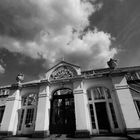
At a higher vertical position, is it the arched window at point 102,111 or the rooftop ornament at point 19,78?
the rooftop ornament at point 19,78

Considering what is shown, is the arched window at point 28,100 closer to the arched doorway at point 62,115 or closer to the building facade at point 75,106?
the building facade at point 75,106

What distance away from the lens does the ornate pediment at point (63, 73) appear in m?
9.01

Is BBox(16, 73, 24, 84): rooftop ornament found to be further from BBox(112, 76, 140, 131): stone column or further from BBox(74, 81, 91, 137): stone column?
BBox(112, 76, 140, 131): stone column

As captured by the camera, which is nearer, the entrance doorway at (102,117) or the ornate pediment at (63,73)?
the entrance doorway at (102,117)

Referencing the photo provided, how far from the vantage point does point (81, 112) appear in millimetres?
7199

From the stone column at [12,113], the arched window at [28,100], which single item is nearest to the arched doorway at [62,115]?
the arched window at [28,100]

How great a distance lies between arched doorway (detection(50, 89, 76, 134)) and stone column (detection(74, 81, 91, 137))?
0.94 metres

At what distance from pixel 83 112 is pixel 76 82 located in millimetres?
2328

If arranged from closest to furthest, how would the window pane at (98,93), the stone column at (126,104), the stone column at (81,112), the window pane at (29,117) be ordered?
the stone column at (126,104), the stone column at (81,112), the window pane at (98,93), the window pane at (29,117)

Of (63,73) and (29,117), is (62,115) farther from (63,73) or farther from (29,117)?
(63,73)

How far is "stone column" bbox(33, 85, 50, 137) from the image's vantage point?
7239 mm

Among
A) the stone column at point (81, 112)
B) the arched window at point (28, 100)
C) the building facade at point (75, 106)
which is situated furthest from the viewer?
the arched window at point (28, 100)

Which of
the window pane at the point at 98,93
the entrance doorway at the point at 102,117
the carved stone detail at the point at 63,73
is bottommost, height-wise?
the entrance doorway at the point at 102,117

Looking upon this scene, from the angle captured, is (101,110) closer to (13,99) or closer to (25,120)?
(25,120)
